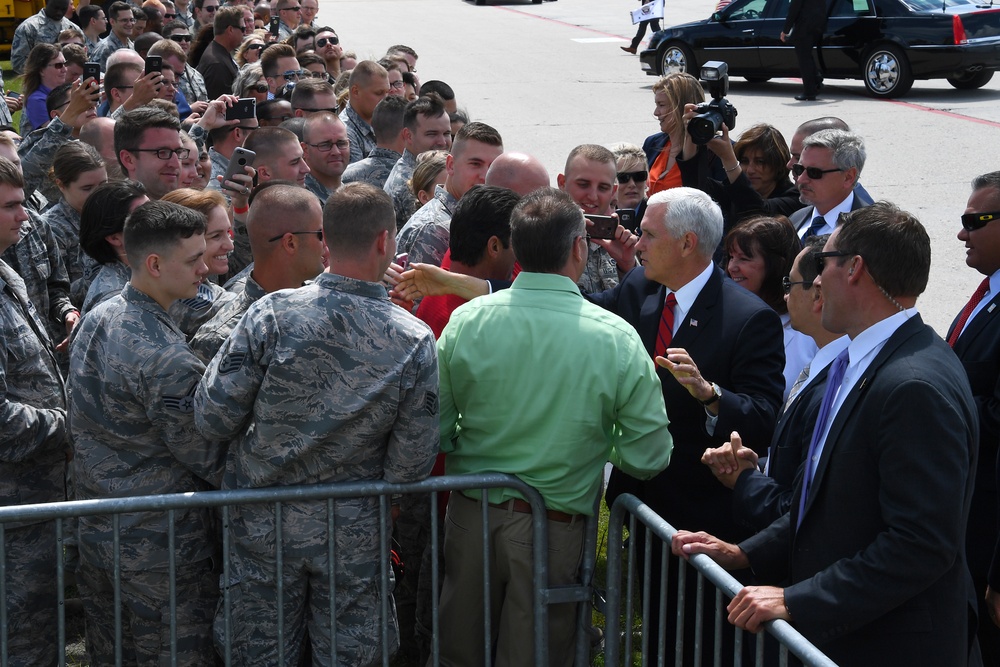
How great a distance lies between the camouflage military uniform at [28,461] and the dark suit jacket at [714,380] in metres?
2.46

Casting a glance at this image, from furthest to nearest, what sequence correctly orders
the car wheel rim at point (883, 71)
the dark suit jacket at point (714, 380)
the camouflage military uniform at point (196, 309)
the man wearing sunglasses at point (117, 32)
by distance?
the car wheel rim at point (883, 71), the man wearing sunglasses at point (117, 32), the camouflage military uniform at point (196, 309), the dark suit jacket at point (714, 380)

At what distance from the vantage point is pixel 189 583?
13.2ft

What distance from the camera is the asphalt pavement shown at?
12.8m

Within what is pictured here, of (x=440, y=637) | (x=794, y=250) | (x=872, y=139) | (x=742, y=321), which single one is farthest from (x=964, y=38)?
(x=440, y=637)

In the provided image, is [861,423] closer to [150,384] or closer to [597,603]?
[597,603]

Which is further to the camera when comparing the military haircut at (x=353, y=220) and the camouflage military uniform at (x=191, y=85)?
the camouflage military uniform at (x=191, y=85)

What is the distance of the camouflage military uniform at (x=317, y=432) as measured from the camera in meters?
3.65

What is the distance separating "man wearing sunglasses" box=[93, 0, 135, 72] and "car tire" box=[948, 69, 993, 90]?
44.6 feet

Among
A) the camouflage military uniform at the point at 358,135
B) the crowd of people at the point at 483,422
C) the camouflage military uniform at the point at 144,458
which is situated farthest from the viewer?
the camouflage military uniform at the point at 358,135

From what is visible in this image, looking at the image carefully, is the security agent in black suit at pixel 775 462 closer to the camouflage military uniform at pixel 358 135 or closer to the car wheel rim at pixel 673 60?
the camouflage military uniform at pixel 358 135

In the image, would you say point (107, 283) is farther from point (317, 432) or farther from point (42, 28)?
point (42, 28)

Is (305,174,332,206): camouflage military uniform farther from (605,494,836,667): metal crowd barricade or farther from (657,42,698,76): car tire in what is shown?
(657,42,698,76): car tire

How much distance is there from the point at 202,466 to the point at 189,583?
1.46ft

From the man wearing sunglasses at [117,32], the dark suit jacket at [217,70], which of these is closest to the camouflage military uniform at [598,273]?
the dark suit jacket at [217,70]
